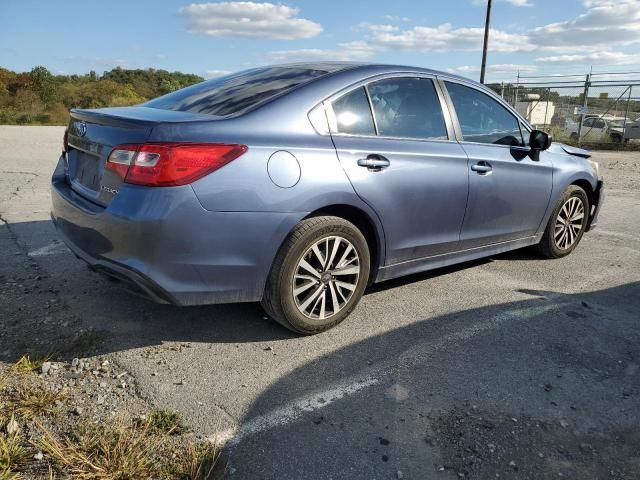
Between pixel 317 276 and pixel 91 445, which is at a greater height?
pixel 317 276

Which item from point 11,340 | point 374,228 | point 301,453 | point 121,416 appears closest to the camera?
point 301,453

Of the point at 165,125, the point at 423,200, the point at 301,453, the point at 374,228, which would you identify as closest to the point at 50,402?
the point at 301,453

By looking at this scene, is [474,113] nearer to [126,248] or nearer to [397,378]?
[397,378]

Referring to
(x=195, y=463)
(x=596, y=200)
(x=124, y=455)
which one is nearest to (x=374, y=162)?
(x=195, y=463)

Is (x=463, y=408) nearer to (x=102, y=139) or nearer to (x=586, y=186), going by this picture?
(x=102, y=139)

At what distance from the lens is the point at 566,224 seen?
5.30m

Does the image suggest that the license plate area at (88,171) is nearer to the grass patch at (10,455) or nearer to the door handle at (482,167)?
the grass patch at (10,455)

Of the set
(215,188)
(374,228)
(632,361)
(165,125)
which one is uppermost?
(165,125)

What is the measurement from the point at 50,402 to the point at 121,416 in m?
0.37

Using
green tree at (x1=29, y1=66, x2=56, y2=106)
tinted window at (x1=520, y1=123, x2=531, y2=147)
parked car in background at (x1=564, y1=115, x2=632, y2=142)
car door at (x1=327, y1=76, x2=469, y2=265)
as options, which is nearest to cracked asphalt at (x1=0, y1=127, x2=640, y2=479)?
car door at (x1=327, y1=76, x2=469, y2=265)

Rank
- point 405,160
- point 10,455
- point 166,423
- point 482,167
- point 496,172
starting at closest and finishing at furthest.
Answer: point 10,455 < point 166,423 < point 405,160 < point 482,167 < point 496,172

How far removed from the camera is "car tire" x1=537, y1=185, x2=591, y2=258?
5.14 m

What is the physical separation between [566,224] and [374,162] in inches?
111

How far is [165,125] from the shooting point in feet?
9.21
